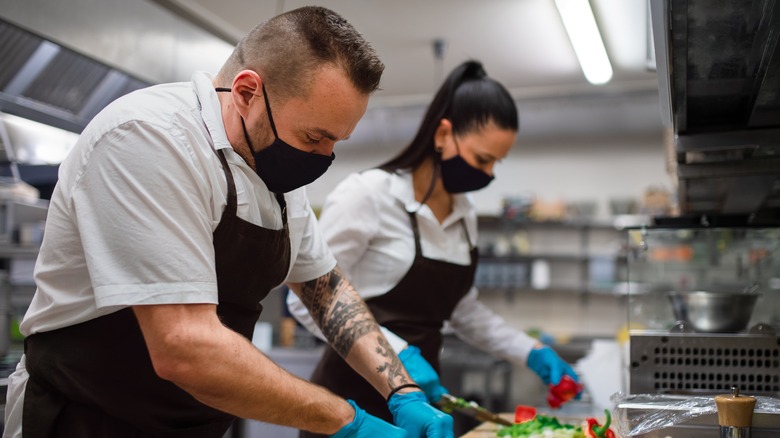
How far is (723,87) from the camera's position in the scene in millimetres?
1568

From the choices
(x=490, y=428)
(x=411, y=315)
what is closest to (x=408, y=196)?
(x=411, y=315)

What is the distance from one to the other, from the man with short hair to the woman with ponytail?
58 cm

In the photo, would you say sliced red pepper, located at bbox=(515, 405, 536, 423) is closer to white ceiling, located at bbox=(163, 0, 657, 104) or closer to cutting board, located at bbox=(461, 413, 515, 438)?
cutting board, located at bbox=(461, 413, 515, 438)

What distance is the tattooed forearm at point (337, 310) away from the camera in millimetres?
1587

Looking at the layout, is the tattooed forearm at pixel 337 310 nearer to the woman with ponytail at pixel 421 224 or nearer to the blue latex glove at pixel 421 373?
the blue latex glove at pixel 421 373

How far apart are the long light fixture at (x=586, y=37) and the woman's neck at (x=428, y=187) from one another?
2.34 metres

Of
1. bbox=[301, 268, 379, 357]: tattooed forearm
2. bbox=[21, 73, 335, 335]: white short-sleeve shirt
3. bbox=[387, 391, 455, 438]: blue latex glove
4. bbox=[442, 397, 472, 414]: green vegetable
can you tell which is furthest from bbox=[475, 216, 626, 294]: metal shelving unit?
bbox=[21, 73, 335, 335]: white short-sleeve shirt

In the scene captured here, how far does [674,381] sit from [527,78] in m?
5.14

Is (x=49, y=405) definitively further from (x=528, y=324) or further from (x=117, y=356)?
(x=528, y=324)

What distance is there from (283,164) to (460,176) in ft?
3.13

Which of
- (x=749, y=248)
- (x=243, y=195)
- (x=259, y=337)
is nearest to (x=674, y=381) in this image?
(x=749, y=248)

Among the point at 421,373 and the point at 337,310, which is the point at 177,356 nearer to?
the point at 337,310

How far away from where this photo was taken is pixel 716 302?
71.1 inches

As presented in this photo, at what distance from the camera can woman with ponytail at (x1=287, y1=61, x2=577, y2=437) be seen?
201cm
